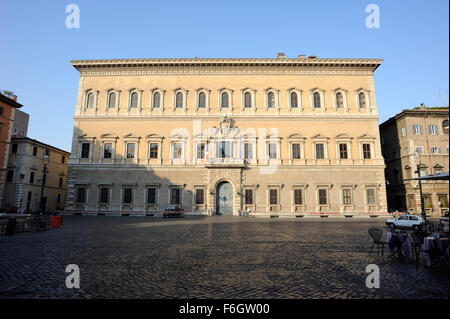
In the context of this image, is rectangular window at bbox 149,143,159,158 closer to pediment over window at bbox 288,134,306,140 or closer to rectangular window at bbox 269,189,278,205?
rectangular window at bbox 269,189,278,205

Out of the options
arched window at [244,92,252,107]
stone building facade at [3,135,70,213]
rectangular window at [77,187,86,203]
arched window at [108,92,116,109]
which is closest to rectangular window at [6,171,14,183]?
stone building facade at [3,135,70,213]

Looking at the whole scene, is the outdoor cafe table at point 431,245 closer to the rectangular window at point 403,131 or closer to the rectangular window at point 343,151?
the rectangular window at point 343,151

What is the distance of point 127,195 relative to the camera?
2745cm

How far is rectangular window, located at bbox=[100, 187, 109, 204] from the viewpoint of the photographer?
2738 cm

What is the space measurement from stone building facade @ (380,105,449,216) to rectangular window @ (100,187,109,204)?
105 ft

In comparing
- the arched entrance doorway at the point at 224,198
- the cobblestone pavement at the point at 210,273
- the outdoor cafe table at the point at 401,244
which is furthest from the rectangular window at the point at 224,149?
the outdoor cafe table at the point at 401,244

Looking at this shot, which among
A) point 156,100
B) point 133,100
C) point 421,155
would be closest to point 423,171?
point 421,155

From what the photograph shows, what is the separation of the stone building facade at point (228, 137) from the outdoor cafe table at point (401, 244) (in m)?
19.6

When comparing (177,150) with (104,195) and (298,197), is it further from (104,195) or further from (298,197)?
(298,197)

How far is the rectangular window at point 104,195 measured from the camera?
2738cm

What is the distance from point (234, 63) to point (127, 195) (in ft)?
60.9

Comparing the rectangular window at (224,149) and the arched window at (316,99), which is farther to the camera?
the arched window at (316,99)

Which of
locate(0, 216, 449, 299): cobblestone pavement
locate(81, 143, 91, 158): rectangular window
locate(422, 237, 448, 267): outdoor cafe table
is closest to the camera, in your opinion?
locate(0, 216, 449, 299): cobblestone pavement
